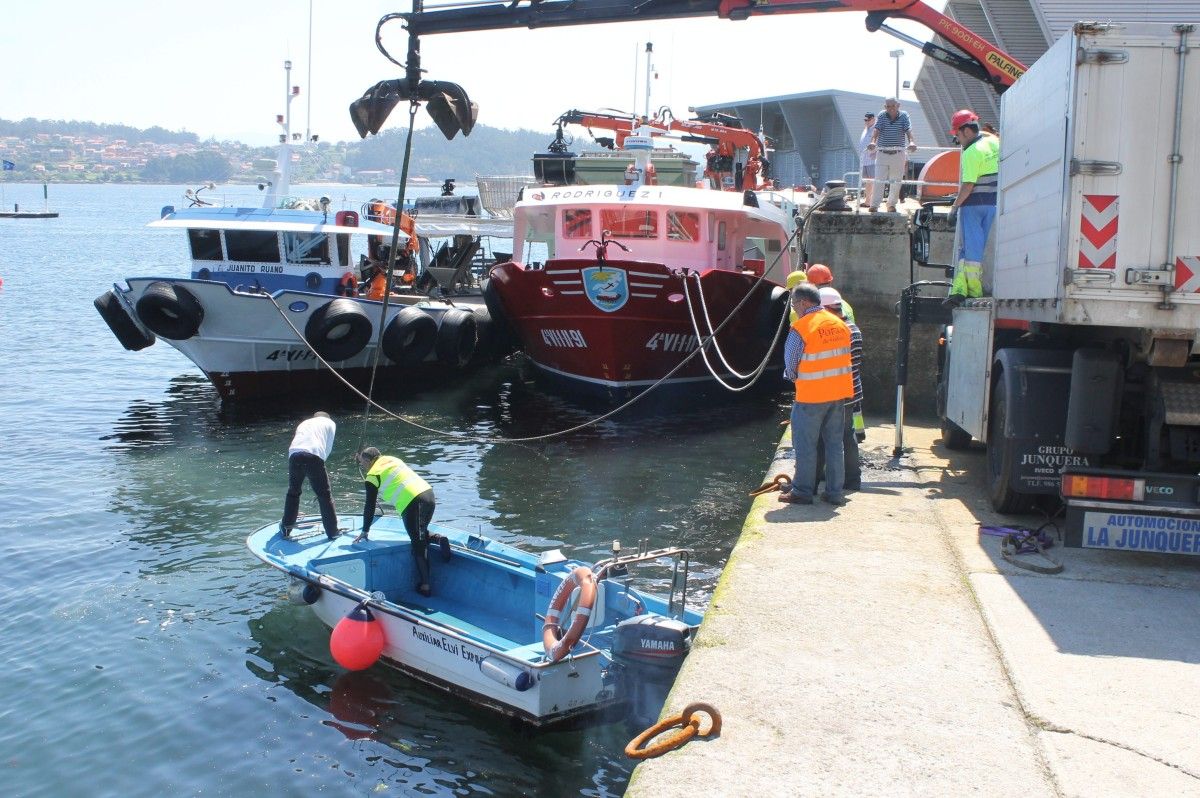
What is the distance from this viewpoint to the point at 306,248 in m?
19.3

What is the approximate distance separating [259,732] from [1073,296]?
5546mm

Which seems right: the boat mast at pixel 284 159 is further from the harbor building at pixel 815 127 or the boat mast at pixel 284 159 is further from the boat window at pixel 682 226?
the harbor building at pixel 815 127

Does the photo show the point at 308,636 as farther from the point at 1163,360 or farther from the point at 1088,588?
the point at 1163,360

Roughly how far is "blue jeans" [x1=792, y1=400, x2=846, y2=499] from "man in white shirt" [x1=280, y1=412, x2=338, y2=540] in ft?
12.2

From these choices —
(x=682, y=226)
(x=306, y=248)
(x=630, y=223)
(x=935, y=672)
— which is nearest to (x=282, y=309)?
(x=306, y=248)

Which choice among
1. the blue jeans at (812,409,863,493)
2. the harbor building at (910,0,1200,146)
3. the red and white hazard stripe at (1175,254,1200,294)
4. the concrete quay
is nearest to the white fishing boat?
the blue jeans at (812,409,863,493)

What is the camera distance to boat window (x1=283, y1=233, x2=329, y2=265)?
63.1 ft

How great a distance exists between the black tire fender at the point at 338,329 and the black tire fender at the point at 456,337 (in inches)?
78.0

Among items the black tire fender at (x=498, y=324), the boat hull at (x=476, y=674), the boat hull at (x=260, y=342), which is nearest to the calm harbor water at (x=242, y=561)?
the boat hull at (x=476, y=674)

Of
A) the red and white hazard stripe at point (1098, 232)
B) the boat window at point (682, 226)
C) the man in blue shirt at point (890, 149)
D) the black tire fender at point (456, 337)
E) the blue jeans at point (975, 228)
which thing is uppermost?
the man in blue shirt at point (890, 149)

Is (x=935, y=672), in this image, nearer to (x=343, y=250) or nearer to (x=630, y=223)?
(x=630, y=223)

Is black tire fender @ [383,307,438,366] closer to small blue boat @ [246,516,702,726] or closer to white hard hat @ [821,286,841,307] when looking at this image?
small blue boat @ [246,516,702,726]

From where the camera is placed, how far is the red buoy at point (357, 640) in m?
7.69

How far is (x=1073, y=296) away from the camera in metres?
6.25
